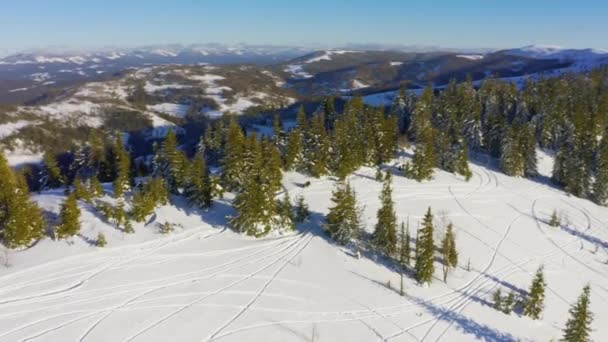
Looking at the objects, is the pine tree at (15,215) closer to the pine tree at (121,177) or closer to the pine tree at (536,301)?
the pine tree at (121,177)

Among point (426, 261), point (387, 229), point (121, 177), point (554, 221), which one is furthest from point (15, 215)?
point (554, 221)

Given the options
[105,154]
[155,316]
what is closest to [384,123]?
[105,154]

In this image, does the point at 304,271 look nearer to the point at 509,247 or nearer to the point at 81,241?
the point at 81,241

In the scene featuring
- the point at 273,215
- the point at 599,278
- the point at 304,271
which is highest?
the point at 273,215

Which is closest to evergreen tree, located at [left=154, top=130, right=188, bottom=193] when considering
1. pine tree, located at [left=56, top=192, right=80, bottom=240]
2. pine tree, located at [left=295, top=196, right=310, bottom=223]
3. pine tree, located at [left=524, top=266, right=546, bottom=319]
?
pine tree, located at [left=56, top=192, right=80, bottom=240]

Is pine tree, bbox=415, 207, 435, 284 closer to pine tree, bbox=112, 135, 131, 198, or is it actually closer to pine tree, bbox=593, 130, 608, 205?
pine tree, bbox=112, 135, 131, 198

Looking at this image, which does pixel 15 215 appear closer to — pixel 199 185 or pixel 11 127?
pixel 199 185

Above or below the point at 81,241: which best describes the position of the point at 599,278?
below
